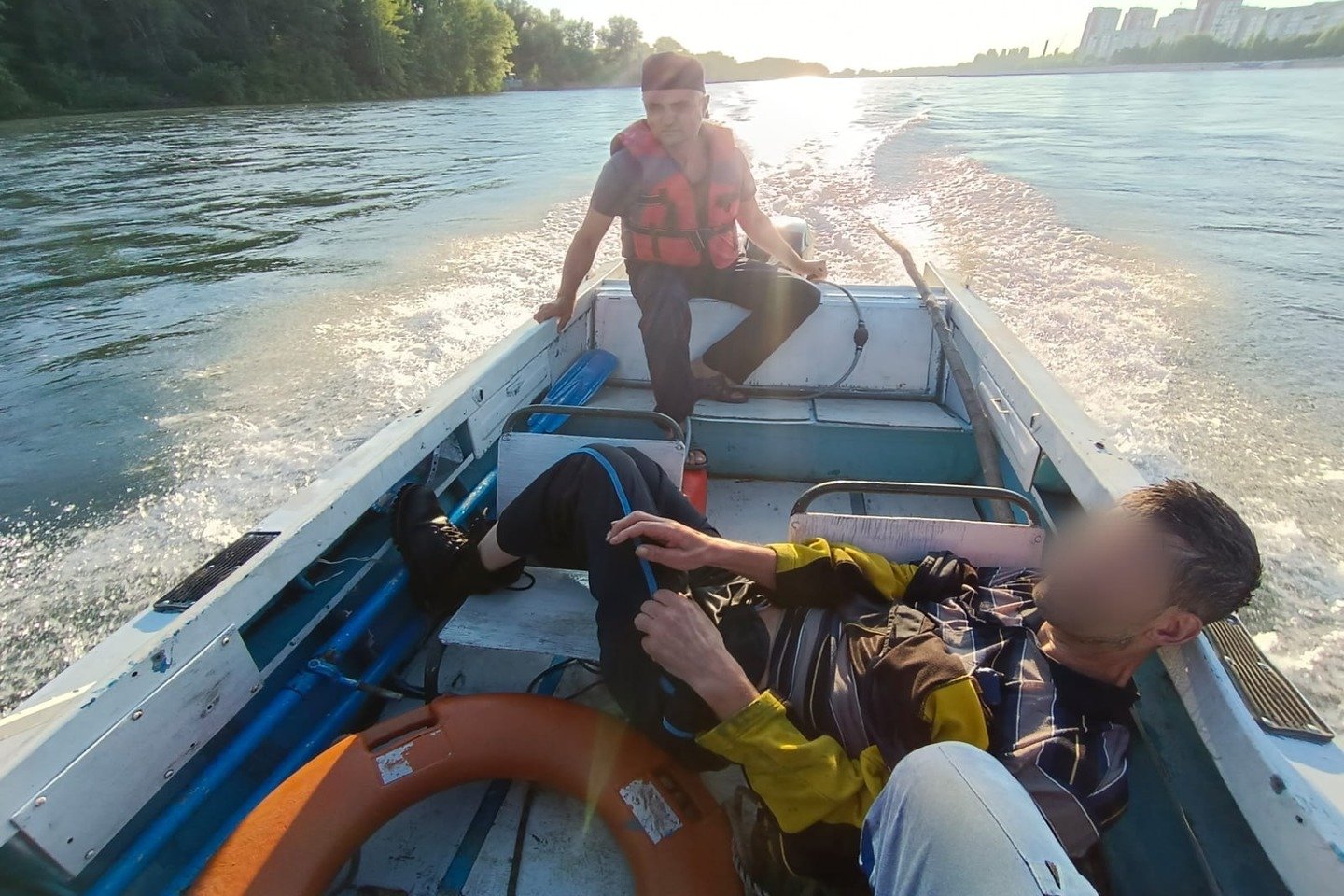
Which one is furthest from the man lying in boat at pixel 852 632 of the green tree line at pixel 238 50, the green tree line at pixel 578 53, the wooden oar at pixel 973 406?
the green tree line at pixel 578 53

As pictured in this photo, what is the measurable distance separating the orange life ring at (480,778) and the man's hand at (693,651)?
216 mm

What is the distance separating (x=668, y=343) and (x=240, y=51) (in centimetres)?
3220

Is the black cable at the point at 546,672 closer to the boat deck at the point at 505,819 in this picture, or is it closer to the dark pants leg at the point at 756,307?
the boat deck at the point at 505,819

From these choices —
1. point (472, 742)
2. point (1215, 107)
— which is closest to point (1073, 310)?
point (472, 742)

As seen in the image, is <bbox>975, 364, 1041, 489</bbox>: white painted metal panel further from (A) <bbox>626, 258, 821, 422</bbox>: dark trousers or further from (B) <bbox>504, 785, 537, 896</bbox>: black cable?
(B) <bbox>504, 785, 537, 896</bbox>: black cable

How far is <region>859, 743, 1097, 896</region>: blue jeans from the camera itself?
32.4 inches

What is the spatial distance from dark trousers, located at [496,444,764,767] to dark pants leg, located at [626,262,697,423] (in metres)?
1.08

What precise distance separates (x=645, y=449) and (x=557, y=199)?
811 centimetres

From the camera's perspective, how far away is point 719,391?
3.12 m

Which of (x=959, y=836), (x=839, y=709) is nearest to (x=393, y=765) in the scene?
(x=839, y=709)

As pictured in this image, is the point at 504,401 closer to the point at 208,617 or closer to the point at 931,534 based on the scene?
the point at 208,617

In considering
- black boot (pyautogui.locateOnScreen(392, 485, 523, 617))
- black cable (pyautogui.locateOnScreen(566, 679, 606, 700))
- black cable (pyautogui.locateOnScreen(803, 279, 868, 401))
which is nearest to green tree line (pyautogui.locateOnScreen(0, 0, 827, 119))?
black cable (pyautogui.locateOnScreen(803, 279, 868, 401))

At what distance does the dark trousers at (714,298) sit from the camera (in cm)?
286

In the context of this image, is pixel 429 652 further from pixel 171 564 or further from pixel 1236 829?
pixel 171 564
